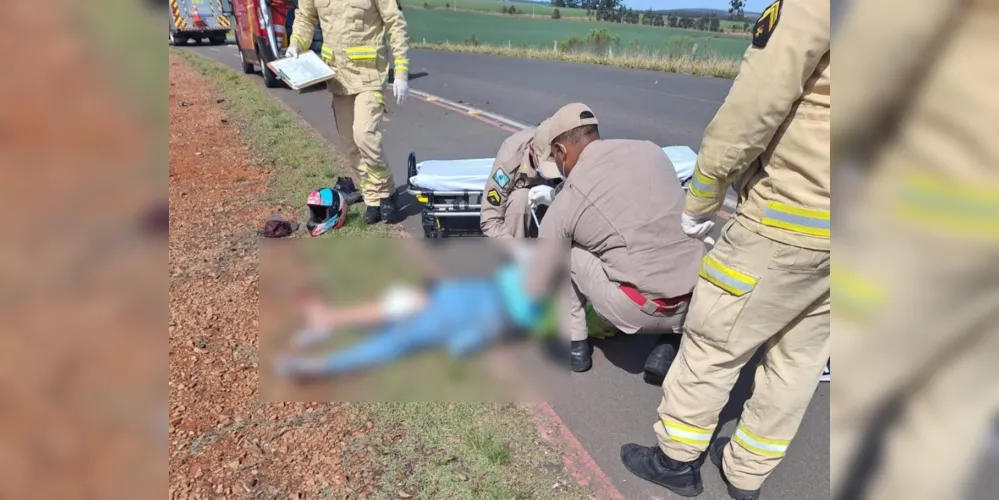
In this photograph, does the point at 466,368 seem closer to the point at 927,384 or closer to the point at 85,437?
the point at 927,384

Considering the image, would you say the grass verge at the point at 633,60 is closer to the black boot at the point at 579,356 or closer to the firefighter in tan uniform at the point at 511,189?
the firefighter in tan uniform at the point at 511,189

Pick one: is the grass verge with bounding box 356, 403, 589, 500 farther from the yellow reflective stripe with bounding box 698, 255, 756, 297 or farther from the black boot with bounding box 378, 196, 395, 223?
the black boot with bounding box 378, 196, 395, 223

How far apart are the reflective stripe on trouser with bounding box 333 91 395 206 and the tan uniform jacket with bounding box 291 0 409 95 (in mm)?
116

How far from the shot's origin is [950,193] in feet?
2.42

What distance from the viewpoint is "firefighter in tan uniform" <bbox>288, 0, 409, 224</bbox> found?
4.52 metres

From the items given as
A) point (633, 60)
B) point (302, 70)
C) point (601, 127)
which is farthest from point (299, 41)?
point (633, 60)

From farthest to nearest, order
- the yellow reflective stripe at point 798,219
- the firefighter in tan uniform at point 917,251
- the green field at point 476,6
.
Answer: the green field at point 476,6
the yellow reflective stripe at point 798,219
the firefighter in tan uniform at point 917,251

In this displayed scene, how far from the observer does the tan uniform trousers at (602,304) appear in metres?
2.62

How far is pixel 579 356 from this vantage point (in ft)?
9.57

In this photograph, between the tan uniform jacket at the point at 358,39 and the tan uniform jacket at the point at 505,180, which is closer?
the tan uniform jacket at the point at 505,180

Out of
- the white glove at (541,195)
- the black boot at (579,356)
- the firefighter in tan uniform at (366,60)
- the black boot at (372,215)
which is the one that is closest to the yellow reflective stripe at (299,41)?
the firefighter in tan uniform at (366,60)

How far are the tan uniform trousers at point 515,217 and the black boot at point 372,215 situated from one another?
5.10 feet

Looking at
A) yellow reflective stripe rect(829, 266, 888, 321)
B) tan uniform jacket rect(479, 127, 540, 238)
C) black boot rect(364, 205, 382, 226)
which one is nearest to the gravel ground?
black boot rect(364, 205, 382, 226)

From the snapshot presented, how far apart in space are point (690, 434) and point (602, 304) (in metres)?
0.74
